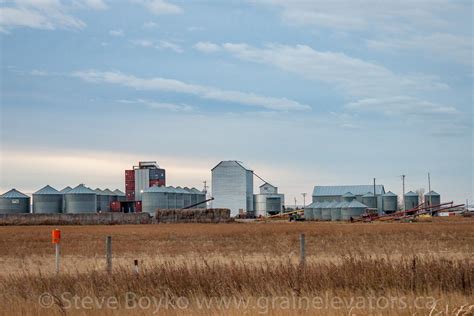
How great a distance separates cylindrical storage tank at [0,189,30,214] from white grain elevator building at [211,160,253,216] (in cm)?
3617

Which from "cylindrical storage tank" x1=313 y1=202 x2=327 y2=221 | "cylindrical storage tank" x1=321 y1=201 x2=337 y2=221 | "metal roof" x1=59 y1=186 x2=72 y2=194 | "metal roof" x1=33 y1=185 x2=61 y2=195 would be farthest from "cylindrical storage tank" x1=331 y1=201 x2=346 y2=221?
"metal roof" x1=33 y1=185 x2=61 y2=195

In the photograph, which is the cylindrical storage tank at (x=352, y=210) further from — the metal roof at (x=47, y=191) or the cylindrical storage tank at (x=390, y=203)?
the metal roof at (x=47, y=191)

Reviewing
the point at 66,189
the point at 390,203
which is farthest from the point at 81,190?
the point at 390,203

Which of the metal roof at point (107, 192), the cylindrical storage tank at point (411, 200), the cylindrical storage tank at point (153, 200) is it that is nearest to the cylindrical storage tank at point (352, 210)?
the cylindrical storage tank at point (411, 200)

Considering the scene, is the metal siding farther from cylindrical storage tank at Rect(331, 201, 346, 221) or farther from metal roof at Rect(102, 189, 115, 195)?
cylindrical storage tank at Rect(331, 201, 346, 221)

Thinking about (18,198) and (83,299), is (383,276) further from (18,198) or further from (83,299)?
(18,198)

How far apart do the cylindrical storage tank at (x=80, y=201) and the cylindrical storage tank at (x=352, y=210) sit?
43.5 m

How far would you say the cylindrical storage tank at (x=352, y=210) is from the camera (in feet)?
366

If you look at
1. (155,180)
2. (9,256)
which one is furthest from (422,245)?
(155,180)

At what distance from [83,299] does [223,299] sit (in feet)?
8.44

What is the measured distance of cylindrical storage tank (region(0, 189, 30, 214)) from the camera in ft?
353

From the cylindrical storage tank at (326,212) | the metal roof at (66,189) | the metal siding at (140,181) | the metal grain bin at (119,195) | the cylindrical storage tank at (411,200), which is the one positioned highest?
the metal siding at (140,181)

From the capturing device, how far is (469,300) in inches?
441

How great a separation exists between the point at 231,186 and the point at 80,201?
101 feet
